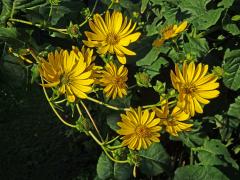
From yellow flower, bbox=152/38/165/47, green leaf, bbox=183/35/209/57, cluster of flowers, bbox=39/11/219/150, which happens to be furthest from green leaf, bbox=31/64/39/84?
green leaf, bbox=183/35/209/57

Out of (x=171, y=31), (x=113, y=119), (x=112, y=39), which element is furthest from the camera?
(x=113, y=119)

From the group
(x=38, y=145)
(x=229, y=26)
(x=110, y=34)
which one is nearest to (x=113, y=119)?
(x=110, y=34)

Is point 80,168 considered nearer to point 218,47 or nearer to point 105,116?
point 105,116

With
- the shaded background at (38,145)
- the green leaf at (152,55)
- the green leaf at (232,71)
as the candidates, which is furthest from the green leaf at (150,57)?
the shaded background at (38,145)

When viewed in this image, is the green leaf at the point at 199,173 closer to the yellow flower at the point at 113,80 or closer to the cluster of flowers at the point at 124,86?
the cluster of flowers at the point at 124,86

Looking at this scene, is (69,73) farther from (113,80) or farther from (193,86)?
(193,86)

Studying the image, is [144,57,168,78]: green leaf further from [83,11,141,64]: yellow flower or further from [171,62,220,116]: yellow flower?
[171,62,220,116]: yellow flower
